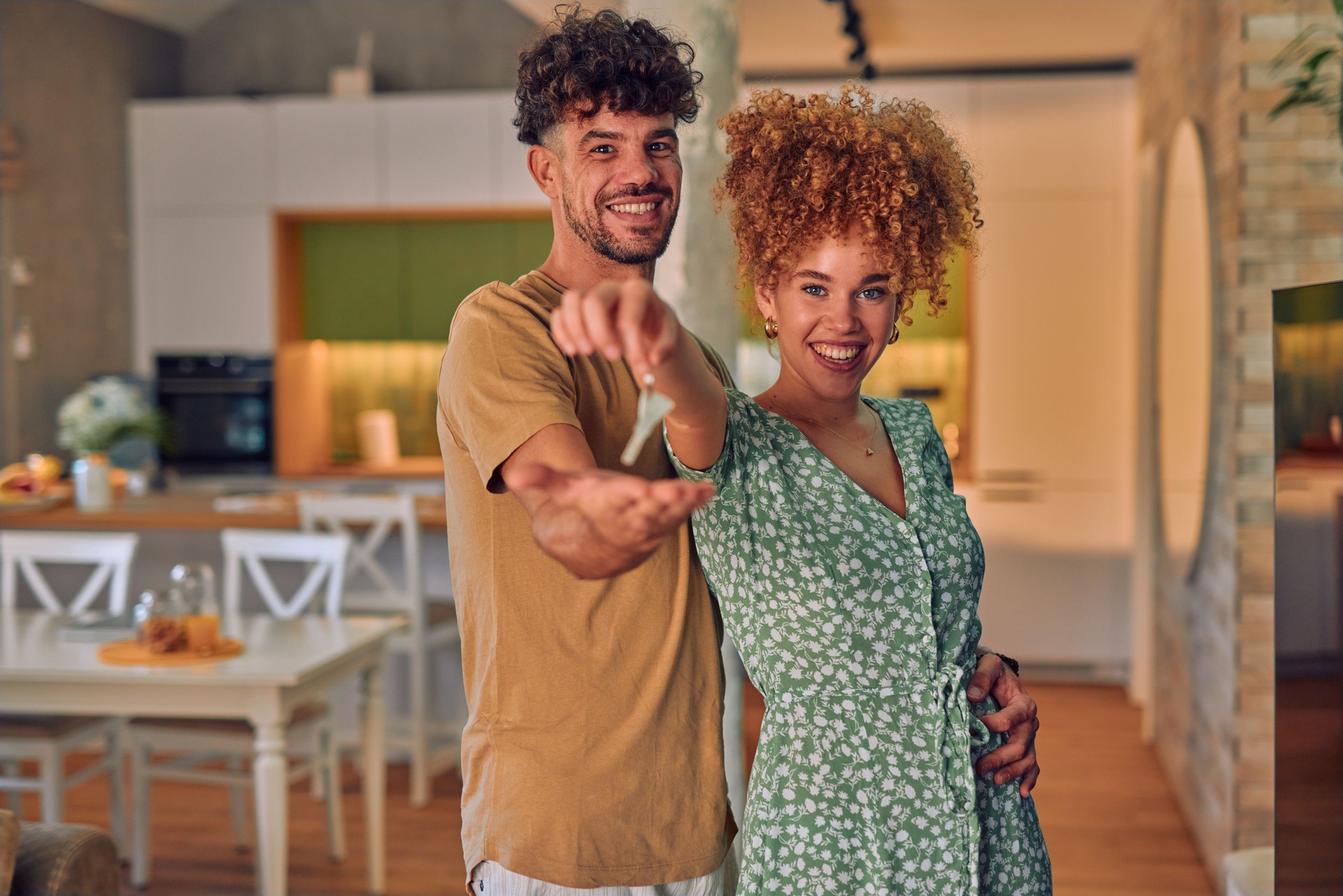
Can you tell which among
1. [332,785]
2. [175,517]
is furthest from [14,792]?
[175,517]

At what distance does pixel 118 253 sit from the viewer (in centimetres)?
596

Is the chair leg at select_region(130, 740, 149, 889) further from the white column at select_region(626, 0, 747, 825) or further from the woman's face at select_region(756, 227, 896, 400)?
the woman's face at select_region(756, 227, 896, 400)

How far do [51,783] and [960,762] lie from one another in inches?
110

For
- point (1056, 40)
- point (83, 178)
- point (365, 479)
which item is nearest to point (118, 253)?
point (83, 178)

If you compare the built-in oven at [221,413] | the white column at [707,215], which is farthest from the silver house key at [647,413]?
the built-in oven at [221,413]

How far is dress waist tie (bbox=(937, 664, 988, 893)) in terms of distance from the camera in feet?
4.00

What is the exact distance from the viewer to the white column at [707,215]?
2.62m

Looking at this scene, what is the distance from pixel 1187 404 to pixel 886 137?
106 inches

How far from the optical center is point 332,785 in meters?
3.39

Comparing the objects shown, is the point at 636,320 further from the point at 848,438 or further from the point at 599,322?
the point at 848,438

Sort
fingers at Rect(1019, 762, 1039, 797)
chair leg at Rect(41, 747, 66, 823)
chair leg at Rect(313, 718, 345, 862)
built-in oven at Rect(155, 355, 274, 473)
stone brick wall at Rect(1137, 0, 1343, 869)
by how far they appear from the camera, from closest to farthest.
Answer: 1. fingers at Rect(1019, 762, 1039, 797)
2. stone brick wall at Rect(1137, 0, 1343, 869)
3. chair leg at Rect(41, 747, 66, 823)
4. chair leg at Rect(313, 718, 345, 862)
5. built-in oven at Rect(155, 355, 274, 473)

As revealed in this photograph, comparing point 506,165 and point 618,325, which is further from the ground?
point 506,165

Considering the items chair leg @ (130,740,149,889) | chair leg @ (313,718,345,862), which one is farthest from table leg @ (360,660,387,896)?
chair leg @ (130,740,149,889)

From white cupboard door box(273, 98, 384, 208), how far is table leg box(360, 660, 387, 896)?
3.26 metres
